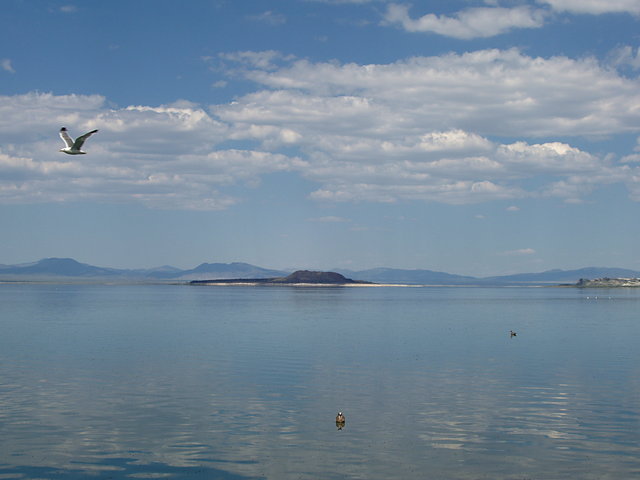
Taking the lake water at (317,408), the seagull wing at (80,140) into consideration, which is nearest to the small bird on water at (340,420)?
the lake water at (317,408)

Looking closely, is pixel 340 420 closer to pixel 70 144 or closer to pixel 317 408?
pixel 317 408

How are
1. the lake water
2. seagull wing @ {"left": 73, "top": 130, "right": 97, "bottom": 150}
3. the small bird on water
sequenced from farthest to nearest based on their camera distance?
seagull wing @ {"left": 73, "top": 130, "right": 97, "bottom": 150} < the small bird on water < the lake water

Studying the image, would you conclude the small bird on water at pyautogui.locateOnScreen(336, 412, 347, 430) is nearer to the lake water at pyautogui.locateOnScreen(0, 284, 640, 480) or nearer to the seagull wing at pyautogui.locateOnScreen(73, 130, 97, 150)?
the lake water at pyautogui.locateOnScreen(0, 284, 640, 480)

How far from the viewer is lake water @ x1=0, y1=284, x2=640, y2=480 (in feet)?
91.2

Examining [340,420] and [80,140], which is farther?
[80,140]

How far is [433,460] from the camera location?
2830 cm

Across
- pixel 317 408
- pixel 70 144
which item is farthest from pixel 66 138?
pixel 317 408

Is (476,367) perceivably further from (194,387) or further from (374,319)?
(374,319)

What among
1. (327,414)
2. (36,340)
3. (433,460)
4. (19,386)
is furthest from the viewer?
(36,340)

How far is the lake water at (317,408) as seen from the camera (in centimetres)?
2781

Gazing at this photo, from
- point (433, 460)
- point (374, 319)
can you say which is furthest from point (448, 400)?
point (374, 319)

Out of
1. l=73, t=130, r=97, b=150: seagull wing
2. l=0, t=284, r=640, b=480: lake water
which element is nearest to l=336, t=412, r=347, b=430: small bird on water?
l=0, t=284, r=640, b=480: lake water

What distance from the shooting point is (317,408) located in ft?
125

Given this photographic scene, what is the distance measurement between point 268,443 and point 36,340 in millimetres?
51166
